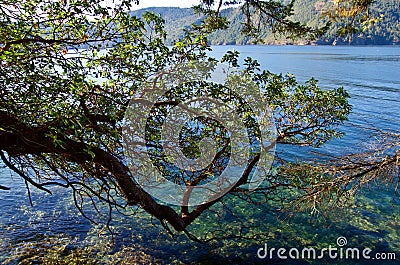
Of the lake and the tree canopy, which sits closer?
the tree canopy

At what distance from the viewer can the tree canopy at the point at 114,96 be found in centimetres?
583

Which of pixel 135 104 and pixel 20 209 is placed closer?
pixel 135 104

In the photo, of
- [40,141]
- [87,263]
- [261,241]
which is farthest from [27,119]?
[261,241]

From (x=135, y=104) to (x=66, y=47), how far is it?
1873 mm

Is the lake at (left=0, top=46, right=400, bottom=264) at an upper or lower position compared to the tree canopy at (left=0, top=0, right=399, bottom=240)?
lower

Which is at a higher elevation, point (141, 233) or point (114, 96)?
point (114, 96)

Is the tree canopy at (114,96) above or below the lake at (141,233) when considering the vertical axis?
above

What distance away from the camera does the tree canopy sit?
229 inches

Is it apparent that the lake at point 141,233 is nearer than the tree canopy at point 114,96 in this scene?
No

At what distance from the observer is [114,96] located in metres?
7.18

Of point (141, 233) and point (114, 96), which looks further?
point (141, 233)

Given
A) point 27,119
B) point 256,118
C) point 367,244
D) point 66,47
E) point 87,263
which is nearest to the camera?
point 27,119

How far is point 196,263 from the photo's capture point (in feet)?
33.7

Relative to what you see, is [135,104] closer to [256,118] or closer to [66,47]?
[66,47]
